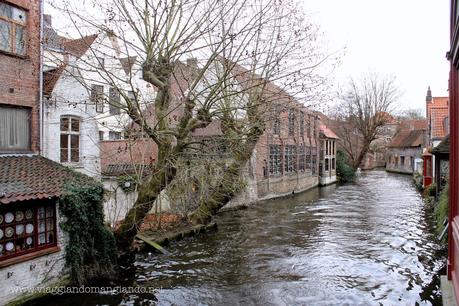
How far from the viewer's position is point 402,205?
22.2 metres

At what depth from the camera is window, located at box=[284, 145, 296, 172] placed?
28.9 m

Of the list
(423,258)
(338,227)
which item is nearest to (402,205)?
(338,227)

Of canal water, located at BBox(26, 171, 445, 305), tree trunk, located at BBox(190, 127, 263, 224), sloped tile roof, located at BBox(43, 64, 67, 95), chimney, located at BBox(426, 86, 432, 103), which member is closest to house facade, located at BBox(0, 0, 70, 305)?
canal water, located at BBox(26, 171, 445, 305)

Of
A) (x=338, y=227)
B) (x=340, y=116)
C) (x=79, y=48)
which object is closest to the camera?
(x=79, y=48)

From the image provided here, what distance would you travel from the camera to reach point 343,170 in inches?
1570

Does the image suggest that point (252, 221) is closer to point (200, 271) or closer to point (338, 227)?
point (338, 227)

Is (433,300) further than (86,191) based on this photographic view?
No

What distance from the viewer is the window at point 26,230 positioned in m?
8.18

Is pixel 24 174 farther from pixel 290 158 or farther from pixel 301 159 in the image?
pixel 301 159

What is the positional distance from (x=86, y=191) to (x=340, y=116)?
4142 cm

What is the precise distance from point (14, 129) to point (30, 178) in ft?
8.22

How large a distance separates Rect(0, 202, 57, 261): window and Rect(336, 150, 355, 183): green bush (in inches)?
1342

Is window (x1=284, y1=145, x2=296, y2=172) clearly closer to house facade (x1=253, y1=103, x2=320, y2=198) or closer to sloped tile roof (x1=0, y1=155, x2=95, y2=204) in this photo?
house facade (x1=253, y1=103, x2=320, y2=198)

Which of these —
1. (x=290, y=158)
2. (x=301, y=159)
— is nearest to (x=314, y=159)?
(x=301, y=159)
